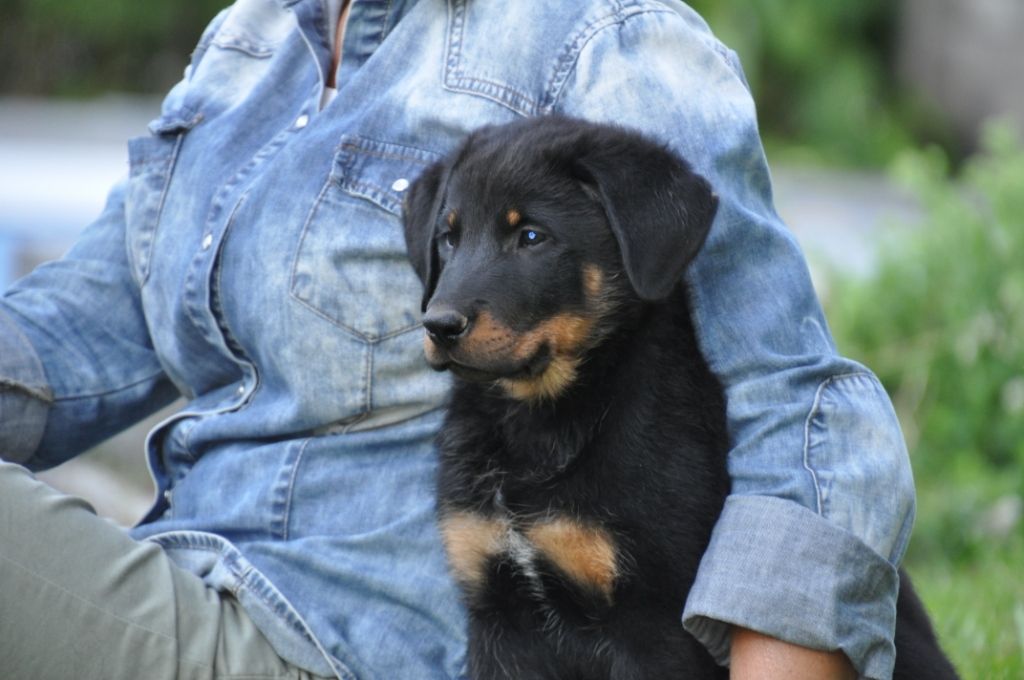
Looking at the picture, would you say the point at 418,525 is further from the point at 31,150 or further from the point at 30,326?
the point at 31,150

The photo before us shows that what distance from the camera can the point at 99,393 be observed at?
333cm

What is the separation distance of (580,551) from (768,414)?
46cm

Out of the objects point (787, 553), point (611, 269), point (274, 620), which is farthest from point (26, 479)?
point (787, 553)

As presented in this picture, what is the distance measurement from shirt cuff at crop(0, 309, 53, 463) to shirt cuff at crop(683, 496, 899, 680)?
158 cm

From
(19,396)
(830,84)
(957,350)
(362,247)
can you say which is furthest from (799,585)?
(830,84)

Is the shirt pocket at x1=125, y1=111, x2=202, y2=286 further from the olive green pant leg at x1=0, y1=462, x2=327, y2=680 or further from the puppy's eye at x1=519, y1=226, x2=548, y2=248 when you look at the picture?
the puppy's eye at x1=519, y1=226, x2=548, y2=248

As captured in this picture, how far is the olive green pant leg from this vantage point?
2.56m

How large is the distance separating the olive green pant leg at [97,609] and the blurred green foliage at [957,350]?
3.37m

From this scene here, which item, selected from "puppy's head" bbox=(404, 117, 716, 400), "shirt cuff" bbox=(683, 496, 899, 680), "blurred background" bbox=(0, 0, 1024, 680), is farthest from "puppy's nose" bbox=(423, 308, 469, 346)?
"blurred background" bbox=(0, 0, 1024, 680)

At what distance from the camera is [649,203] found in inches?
105

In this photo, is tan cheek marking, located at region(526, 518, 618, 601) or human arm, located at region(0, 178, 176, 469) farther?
human arm, located at region(0, 178, 176, 469)

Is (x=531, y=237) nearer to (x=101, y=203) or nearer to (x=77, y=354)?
(x=77, y=354)

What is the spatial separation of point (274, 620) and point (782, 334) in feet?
3.68

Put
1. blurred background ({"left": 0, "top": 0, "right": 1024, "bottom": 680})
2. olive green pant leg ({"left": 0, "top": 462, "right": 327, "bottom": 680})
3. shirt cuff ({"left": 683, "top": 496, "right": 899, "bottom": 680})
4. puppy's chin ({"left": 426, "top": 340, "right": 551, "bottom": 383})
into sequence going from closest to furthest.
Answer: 1. shirt cuff ({"left": 683, "top": 496, "right": 899, "bottom": 680})
2. olive green pant leg ({"left": 0, "top": 462, "right": 327, "bottom": 680})
3. puppy's chin ({"left": 426, "top": 340, "right": 551, "bottom": 383})
4. blurred background ({"left": 0, "top": 0, "right": 1024, "bottom": 680})
